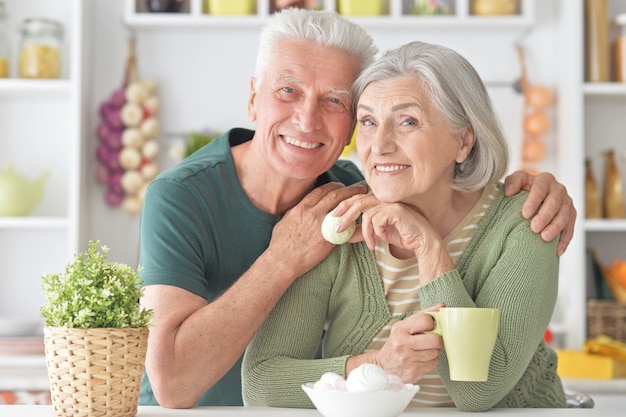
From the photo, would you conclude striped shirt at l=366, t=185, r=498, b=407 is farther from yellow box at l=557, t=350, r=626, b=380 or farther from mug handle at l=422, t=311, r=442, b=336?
yellow box at l=557, t=350, r=626, b=380

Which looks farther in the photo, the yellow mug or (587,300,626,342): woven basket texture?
(587,300,626,342): woven basket texture

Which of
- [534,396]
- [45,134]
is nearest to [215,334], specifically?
[534,396]

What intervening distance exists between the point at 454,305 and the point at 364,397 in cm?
35

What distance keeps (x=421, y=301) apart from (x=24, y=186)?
7.44 ft

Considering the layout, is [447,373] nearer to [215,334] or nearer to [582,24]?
[215,334]

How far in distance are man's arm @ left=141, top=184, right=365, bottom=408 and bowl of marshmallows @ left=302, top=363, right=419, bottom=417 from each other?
13.6 inches

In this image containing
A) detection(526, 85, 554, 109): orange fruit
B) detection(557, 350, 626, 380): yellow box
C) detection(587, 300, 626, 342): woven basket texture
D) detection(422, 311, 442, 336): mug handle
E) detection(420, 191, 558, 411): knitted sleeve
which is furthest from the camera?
detection(526, 85, 554, 109): orange fruit

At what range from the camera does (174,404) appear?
4.44ft

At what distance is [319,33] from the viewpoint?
5.61ft

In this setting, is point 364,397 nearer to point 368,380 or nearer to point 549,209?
point 368,380

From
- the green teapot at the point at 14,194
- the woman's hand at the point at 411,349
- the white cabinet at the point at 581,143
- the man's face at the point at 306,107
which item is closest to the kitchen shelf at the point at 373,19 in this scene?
the white cabinet at the point at 581,143

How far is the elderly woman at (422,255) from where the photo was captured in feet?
4.67

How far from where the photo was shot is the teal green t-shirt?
1.55m

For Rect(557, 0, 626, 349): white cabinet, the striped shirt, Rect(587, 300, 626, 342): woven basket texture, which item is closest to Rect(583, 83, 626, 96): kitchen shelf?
Rect(557, 0, 626, 349): white cabinet
